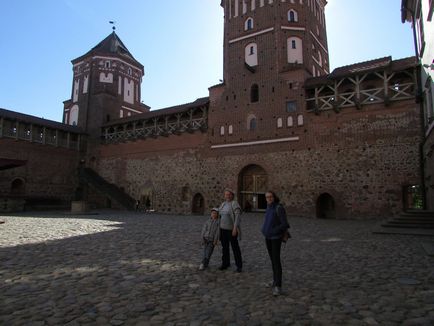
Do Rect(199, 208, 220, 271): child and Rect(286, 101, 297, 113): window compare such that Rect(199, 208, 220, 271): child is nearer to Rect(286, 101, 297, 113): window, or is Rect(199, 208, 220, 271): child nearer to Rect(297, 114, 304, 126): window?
Rect(297, 114, 304, 126): window

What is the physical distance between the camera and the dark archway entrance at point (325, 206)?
60.1ft

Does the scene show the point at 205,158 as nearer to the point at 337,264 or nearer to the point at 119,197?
the point at 119,197

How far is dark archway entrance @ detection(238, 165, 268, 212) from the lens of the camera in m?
20.6

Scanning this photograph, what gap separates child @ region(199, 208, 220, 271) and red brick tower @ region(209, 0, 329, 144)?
1478 centimetres

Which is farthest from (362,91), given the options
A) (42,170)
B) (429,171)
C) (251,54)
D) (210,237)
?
(42,170)

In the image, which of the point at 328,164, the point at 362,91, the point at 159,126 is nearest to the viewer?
the point at 362,91

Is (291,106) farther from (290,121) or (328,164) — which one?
(328,164)

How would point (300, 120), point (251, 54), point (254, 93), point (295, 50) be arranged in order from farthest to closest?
1. point (251, 54)
2. point (295, 50)
3. point (254, 93)
4. point (300, 120)

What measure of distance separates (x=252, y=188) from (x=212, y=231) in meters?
15.4

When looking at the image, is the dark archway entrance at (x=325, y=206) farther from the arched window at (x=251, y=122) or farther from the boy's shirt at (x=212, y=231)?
the boy's shirt at (x=212, y=231)

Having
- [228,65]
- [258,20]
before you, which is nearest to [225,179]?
[228,65]

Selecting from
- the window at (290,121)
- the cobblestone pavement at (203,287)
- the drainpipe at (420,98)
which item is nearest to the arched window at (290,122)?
the window at (290,121)

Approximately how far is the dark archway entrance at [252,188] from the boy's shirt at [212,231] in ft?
49.1

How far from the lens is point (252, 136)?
20922 mm
